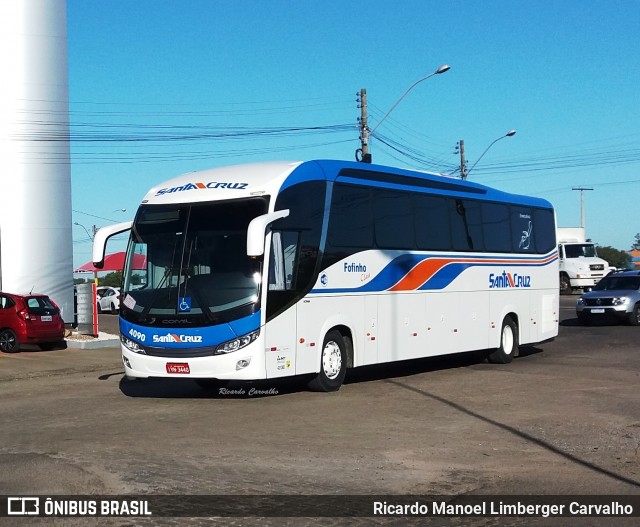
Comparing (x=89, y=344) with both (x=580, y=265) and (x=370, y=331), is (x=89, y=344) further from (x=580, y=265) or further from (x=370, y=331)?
(x=580, y=265)

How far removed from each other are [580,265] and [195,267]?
3666 centimetres

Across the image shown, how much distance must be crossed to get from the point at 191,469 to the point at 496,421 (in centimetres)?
464

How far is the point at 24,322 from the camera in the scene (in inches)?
913

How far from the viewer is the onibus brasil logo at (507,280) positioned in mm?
19580

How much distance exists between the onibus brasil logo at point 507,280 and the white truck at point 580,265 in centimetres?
2657

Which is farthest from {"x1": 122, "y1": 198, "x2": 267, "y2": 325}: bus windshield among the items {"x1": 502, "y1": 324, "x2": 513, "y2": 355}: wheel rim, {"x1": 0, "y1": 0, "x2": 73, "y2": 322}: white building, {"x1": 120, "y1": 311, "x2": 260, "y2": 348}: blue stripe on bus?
{"x1": 0, "y1": 0, "x2": 73, "y2": 322}: white building

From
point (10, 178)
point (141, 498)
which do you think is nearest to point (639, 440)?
point (141, 498)

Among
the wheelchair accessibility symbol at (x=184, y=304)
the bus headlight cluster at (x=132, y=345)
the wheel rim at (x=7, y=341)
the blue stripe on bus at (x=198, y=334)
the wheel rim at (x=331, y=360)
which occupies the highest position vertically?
the wheelchair accessibility symbol at (x=184, y=304)

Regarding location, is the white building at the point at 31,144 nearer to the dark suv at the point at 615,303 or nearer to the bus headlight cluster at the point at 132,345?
the bus headlight cluster at the point at 132,345

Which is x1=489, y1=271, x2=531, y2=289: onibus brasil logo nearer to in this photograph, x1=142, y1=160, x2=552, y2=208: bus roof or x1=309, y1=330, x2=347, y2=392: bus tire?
x1=142, y1=160, x2=552, y2=208: bus roof

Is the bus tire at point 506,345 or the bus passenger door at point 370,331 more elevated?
the bus passenger door at point 370,331

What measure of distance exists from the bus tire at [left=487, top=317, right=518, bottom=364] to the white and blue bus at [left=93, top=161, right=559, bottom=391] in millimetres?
1847

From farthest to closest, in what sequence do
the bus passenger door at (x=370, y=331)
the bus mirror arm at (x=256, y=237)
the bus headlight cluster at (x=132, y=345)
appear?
the bus passenger door at (x=370, y=331) → the bus headlight cluster at (x=132, y=345) → the bus mirror arm at (x=256, y=237)

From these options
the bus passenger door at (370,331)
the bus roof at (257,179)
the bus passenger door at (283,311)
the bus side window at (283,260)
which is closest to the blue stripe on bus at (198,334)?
the bus passenger door at (283,311)
